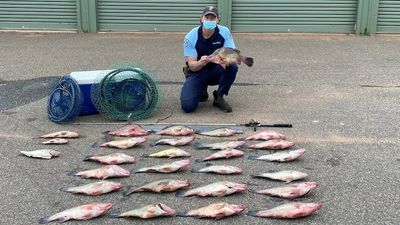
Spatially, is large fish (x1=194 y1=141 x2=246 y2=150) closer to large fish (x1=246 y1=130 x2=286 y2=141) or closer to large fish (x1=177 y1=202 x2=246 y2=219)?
large fish (x1=246 y1=130 x2=286 y2=141)

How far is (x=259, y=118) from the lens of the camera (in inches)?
255

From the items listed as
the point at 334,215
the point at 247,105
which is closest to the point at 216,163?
the point at 334,215

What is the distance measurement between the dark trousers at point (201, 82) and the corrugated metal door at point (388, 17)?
839cm

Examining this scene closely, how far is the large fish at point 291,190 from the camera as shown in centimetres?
415

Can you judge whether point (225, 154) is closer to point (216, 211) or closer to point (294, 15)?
point (216, 211)

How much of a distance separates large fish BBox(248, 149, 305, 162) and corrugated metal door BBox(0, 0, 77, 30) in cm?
1006

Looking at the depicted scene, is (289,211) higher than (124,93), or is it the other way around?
(124,93)

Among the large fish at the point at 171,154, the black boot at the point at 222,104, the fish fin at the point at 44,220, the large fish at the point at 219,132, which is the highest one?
the black boot at the point at 222,104

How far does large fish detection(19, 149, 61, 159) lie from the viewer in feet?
16.7

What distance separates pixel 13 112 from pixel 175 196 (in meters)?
3.44

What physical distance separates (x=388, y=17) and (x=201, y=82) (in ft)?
28.5

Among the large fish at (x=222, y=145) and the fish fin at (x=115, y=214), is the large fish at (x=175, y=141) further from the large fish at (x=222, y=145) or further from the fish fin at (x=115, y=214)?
the fish fin at (x=115, y=214)

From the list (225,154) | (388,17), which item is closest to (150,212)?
(225,154)

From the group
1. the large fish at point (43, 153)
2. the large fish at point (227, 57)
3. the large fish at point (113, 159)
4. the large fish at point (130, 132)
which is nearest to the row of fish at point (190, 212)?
the large fish at point (113, 159)
